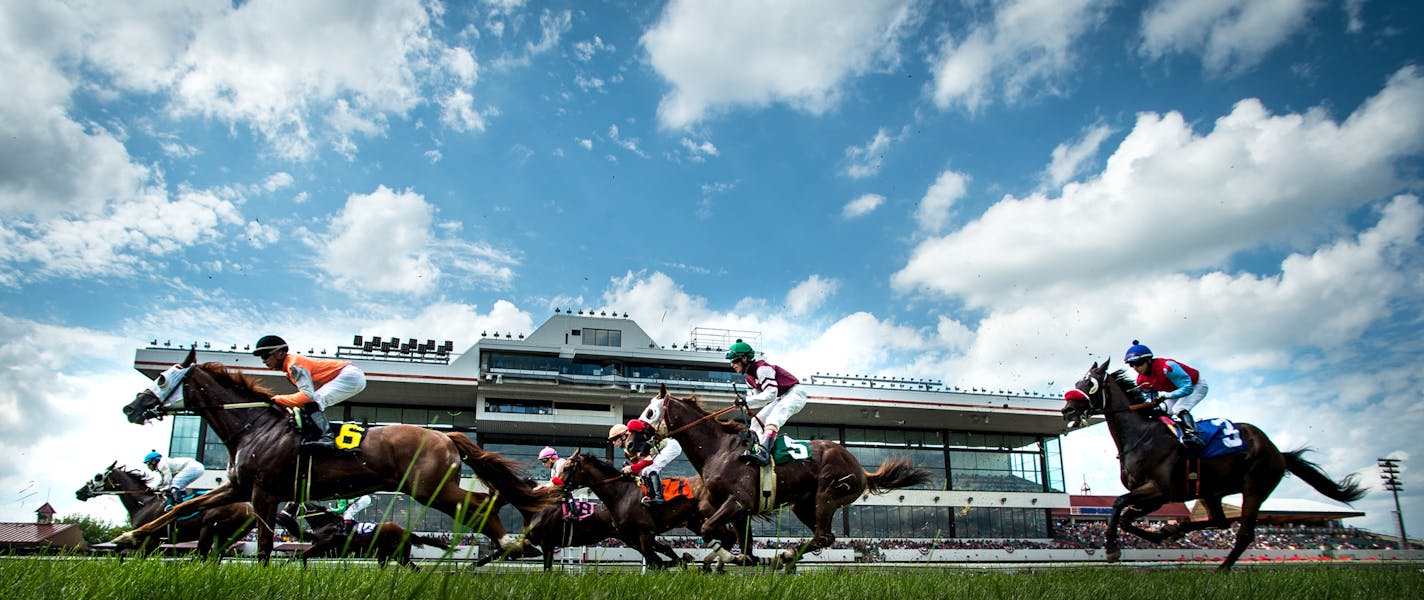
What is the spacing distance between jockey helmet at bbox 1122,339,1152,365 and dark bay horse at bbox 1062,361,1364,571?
0.27m

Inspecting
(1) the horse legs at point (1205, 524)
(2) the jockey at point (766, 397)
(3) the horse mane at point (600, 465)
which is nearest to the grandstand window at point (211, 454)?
(3) the horse mane at point (600, 465)

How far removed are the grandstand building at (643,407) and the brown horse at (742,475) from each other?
2904 centimetres

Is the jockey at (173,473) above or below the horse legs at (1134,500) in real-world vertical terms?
above

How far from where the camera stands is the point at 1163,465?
9203 millimetres

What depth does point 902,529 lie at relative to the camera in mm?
47188

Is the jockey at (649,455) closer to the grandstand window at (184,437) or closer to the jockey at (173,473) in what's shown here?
the jockey at (173,473)

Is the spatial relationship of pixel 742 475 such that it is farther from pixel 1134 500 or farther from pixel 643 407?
pixel 643 407

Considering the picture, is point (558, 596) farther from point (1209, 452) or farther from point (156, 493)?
point (156, 493)

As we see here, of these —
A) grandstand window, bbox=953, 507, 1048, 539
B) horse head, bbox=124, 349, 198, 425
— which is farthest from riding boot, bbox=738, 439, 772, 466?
grandstand window, bbox=953, 507, 1048, 539

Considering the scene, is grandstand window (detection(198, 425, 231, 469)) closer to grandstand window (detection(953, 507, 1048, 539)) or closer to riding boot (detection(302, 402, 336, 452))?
riding boot (detection(302, 402, 336, 452))

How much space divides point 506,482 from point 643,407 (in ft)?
124

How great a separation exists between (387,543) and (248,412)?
2131 millimetres

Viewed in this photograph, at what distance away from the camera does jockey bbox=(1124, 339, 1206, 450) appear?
31.4 ft

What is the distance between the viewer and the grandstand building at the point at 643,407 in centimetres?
4222
